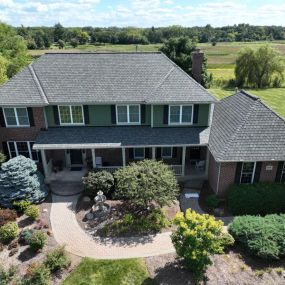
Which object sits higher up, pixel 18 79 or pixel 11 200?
pixel 18 79

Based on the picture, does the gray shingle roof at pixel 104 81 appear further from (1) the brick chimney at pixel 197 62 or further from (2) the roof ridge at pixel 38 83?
(1) the brick chimney at pixel 197 62

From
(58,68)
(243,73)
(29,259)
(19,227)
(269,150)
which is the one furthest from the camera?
(243,73)

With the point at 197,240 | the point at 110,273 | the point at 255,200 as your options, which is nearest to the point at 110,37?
the point at 255,200

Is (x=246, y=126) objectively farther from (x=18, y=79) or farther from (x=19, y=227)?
(x=18, y=79)

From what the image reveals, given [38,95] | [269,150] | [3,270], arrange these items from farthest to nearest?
[38,95] → [269,150] → [3,270]

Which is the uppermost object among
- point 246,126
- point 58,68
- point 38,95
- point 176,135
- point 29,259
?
point 58,68

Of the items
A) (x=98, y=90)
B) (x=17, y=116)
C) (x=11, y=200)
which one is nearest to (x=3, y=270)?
(x=11, y=200)

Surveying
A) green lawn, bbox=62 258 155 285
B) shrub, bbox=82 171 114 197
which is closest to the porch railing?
shrub, bbox=82 171 114 197

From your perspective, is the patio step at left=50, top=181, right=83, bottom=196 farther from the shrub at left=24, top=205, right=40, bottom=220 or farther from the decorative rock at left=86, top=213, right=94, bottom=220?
the decorative rock at left=86, top=213, right=94, bottom=220
